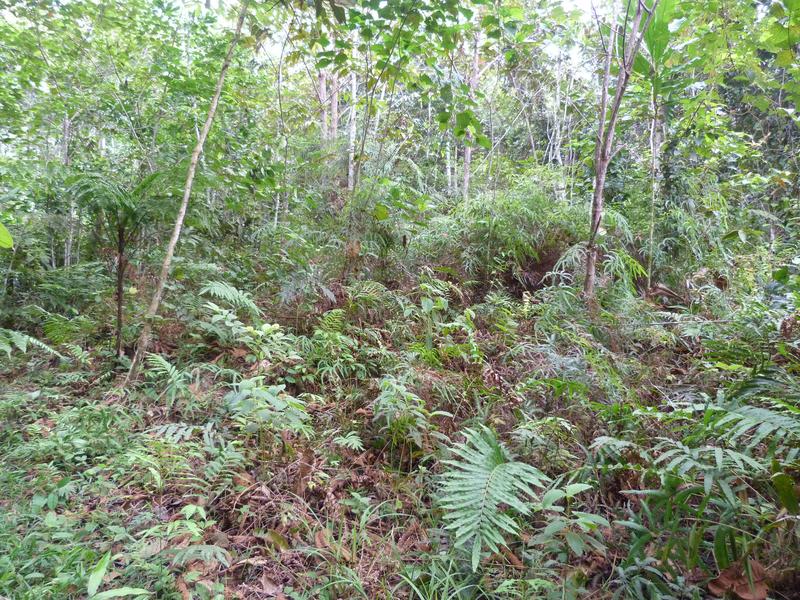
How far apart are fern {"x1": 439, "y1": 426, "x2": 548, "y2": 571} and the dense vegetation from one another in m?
0.02

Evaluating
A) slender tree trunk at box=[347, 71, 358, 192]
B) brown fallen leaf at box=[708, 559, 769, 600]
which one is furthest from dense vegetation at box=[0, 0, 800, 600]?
slender tree trunk at box=[347, 71, 358, 192]

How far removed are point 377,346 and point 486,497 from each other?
180cm

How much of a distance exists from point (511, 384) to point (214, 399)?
1.91 meters

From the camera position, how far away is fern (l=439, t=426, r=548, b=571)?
1.72m

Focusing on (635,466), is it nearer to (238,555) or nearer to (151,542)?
(238,555)

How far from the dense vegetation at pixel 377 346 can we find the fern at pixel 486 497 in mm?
16

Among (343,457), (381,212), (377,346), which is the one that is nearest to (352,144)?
(381,212)

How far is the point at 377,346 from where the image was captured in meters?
3.50

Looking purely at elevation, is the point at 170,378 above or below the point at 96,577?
above

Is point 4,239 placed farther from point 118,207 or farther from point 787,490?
point 787,490

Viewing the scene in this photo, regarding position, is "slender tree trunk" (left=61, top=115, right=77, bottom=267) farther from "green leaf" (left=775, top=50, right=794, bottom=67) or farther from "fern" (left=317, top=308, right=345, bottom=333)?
"green leaf" (left=775, top=50, right=794, bottom=67)

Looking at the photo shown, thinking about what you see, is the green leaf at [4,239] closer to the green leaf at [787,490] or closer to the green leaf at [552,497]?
the green leaf at [552,497]

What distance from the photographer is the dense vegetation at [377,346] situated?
1771 millimetres

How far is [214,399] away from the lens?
2732 mm
